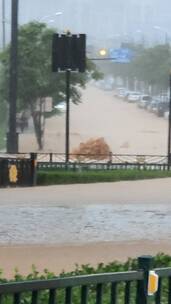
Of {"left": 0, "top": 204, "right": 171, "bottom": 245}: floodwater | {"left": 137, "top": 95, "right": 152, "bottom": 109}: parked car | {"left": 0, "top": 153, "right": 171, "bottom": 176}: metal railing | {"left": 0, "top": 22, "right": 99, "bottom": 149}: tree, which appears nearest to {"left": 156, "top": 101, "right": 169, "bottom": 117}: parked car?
{"left": 137, "top": 95, "right": 152, "bottom": 109}: parked car

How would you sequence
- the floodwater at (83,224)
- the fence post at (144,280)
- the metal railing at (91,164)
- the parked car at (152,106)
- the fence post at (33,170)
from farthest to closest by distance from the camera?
the parked car at (152,106) < the metal railing at (91,164) < the fence post at (33,170) < the floodwater at (83,224) < the fence post at (144,280)

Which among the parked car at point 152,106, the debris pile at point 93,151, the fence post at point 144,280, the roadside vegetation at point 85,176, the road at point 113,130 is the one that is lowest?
the road at point 113,130

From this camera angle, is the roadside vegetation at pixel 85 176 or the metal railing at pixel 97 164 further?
the metal railing at pixel 97 164

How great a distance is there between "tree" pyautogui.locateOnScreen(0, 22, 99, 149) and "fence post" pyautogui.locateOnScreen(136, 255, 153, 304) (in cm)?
4386

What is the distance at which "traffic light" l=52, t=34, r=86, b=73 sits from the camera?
3575cm

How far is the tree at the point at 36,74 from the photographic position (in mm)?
49531

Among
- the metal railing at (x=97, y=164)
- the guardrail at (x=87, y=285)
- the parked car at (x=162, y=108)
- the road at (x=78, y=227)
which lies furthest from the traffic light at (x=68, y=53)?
the parked car at (x=162, y=108)

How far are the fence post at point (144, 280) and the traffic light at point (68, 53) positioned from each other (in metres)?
30.8

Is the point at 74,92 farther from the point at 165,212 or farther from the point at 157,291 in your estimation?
the point at 157,291

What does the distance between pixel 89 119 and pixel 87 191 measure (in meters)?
62.0

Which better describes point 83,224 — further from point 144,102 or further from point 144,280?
point 144,102

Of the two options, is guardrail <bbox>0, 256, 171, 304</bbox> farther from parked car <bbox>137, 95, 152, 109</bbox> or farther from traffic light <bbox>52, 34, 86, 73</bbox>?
parked car <bbox>137, 95, 152, 109</bbox>

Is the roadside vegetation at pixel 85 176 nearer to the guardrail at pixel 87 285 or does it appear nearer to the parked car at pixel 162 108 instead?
the guardrail at pixel 87 285

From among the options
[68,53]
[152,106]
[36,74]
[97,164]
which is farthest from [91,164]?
[152,106]
